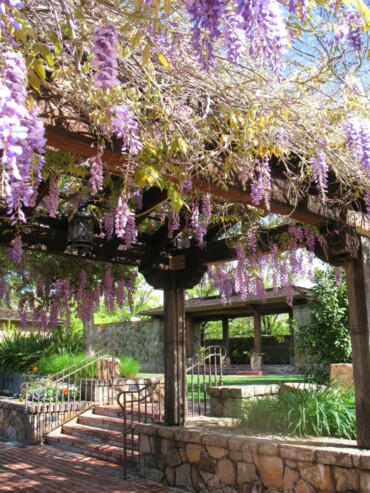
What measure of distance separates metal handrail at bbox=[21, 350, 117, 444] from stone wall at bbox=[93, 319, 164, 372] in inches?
353

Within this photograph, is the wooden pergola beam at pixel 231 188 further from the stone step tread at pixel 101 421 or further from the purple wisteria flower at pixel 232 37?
the stone step tread at pixel 101 421

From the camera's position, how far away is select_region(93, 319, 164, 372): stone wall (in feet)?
65.4

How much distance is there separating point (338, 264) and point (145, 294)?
27.2 meters

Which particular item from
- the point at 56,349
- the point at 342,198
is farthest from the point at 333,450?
the point at 56,349

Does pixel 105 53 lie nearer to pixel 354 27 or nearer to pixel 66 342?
pixel 354 27

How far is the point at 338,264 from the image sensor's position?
4.61 meters

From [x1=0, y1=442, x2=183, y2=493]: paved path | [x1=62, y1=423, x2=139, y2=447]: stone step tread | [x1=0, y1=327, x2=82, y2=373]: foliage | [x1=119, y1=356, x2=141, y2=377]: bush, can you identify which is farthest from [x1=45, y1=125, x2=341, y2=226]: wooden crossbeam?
[x1=0, y1=327, x2=82, y2=373]: foliage

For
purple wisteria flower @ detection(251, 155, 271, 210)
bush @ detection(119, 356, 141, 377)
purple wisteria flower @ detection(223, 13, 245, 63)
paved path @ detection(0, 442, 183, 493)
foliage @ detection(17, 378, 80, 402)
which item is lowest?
paved path @ detection(0, 442, 183, 493)

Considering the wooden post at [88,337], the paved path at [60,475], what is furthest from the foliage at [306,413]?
the wooden post at [88,337]

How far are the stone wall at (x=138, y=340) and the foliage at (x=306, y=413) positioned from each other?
13.7 meters

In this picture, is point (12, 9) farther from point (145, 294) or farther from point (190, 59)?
point (145, 294)

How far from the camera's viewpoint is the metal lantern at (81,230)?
5258 mm

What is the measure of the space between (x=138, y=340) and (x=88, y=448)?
1373 cm

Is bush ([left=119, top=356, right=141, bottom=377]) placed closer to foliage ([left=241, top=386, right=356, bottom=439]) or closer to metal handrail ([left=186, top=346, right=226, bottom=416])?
metal handrail ([left=186, top=346, right=226, bottom=416])
